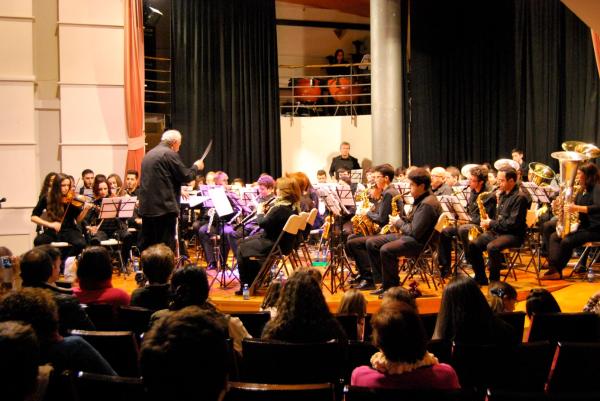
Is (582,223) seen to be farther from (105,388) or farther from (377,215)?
(105,388)

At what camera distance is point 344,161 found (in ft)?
42.8

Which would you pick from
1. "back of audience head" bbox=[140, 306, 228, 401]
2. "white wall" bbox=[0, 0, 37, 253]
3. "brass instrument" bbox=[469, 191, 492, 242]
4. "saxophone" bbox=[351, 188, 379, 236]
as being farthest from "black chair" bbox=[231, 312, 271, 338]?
"white wall" bbox=[0, 0, 37, 253]

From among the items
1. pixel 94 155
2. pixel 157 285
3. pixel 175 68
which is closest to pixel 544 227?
pixel 157 285

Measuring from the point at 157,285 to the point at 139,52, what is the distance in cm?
714

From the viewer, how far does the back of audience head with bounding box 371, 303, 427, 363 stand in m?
2.46

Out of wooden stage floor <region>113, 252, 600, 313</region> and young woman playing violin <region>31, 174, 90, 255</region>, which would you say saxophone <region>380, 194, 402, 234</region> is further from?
young woman playing violin <region>31, 174, 90, 255</region>

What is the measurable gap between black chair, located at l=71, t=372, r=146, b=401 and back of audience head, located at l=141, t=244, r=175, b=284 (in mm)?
1907

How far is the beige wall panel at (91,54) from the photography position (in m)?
10.2

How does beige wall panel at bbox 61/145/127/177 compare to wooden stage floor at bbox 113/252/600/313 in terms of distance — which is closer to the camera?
wooden stage floor at bbox 113/252/600/313

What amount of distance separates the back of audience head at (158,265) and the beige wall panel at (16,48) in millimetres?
6574

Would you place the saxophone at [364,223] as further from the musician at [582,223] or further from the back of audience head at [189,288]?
the back of audience head at [189,288]

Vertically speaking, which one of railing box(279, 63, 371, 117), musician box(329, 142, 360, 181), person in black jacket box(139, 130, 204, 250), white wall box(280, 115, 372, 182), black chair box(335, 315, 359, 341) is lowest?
black chair box(335, 315, 359, 341)

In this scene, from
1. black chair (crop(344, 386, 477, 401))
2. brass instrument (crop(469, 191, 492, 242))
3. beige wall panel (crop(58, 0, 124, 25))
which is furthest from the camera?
beige wall panel (crop(58, 0, 124, 25))

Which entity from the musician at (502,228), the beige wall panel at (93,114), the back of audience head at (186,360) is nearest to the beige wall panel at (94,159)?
the beige wall panel at (93,114)
